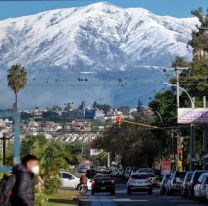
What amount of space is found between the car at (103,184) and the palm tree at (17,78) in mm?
36530

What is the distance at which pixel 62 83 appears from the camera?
95.8m

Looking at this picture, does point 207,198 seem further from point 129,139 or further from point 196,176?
point 129,139

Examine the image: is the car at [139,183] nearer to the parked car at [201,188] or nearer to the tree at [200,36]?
the parked car at [201,188]

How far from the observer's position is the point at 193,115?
75.8m

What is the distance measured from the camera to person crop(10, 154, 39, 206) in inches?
637

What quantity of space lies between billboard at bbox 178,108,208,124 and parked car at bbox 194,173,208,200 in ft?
95.2

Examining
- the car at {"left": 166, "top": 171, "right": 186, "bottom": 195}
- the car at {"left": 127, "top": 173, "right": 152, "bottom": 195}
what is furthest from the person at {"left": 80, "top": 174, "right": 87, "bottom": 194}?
the car at {"left": 166, "top": 171, "right": 186, "bottom": 195}

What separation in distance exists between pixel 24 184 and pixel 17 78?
8353 centimetres

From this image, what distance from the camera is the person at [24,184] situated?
53.1 feet

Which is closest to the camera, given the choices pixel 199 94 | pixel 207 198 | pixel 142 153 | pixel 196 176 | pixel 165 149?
pixel 207 198

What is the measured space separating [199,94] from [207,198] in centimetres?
5283

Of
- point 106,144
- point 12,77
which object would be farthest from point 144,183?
point 106,144

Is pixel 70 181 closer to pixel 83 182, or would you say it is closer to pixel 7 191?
pixel 83 182

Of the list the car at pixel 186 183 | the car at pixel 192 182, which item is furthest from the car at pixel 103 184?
the car at pixel 192 182
